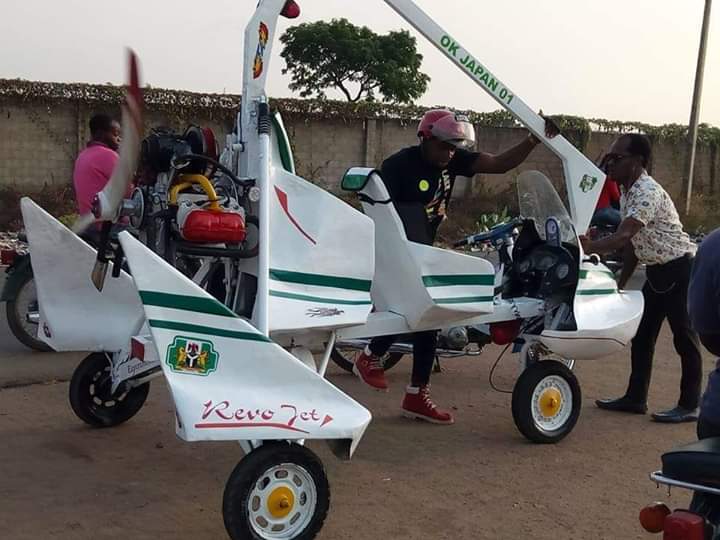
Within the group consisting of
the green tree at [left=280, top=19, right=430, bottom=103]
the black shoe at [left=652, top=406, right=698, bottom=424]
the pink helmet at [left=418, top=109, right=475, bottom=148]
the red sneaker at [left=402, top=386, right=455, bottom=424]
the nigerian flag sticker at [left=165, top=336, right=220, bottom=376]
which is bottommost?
the black shoe at [left=652, top=406, right=698, bottom=424]

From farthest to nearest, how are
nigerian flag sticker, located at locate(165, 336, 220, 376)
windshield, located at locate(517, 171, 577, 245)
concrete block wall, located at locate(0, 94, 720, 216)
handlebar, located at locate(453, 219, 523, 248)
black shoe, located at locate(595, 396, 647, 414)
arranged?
concrete block wall, located at locate(0, 94, 720, 216) < black shoe, located at locate(595, 396, 647, 414) < handlebar, located at locate(453, 219, 523, 248) < windshield, located at locate(517, 171, 577, 245) < nigerian flag sticker, located at locate(165, 336, 220, 376)

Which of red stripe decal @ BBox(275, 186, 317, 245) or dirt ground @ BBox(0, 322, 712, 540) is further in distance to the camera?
red stripe decal @ BBox(275, 186, 317, 245)

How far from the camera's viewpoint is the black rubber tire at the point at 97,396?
577cm

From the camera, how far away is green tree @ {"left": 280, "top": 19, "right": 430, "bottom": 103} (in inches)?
1444

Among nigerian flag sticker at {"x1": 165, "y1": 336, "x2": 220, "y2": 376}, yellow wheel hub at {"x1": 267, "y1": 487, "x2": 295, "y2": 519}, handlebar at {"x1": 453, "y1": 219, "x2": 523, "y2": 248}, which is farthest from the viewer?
handlebar at {"x1": 453, "y1": 219, "x2": 523, "y2": 248}

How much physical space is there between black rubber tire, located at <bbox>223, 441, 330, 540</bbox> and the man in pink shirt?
13.7 ft

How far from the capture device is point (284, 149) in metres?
4.89

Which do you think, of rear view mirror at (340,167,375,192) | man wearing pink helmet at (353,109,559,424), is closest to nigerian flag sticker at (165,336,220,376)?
rear view mirror at (340,167,375,192)

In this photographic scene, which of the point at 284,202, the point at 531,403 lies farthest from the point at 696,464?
the point at 531,403

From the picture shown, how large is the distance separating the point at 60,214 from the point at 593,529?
49.1 ft

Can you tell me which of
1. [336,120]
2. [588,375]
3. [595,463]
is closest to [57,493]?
[595,463]

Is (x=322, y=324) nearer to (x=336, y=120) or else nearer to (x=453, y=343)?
(x=453, y=343)

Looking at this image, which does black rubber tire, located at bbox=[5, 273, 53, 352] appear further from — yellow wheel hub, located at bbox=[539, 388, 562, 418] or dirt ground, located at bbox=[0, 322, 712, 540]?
yellow wheel hub, located at bbox=[539, 388, 562, 418]

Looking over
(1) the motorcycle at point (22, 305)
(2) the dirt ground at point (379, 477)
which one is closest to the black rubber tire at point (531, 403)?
(2) the dirt ground at point (379, 477)
